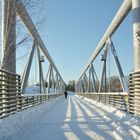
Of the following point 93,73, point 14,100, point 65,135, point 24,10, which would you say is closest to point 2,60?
point 14,100

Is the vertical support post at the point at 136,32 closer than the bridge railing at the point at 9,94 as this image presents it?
No

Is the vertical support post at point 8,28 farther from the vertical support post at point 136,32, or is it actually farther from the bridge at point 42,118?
the vertical support post at point 136,32

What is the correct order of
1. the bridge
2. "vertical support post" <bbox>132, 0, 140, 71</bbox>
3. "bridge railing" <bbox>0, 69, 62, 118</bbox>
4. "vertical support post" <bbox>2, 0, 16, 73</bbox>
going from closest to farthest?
the bridge → "bridge railing" <bbox>0, 69, 62, 118</bbox> → "vertical support post" <bbox>2, 0, 16, 73</bbox> → "vertical support post" <bbox>132, 0, 140, 71</bbox>

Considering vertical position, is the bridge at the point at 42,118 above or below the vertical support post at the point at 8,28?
below

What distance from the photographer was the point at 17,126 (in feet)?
32.1

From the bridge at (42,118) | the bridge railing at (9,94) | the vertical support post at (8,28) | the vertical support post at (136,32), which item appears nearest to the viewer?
the bridge at (42,118)

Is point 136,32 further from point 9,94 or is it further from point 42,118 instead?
point 9,94

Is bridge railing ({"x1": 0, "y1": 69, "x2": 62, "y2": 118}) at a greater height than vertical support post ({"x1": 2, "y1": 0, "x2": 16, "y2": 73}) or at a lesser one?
lesser

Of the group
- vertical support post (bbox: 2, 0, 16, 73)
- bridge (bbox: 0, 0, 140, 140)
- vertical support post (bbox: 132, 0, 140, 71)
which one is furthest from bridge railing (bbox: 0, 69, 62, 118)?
vertical support post (bbox: 132, 0, 140, 71)

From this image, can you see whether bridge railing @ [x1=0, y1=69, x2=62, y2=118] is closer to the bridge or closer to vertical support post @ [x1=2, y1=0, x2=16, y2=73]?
the bridge

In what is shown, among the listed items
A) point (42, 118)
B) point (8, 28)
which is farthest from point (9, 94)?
point (42, 118)

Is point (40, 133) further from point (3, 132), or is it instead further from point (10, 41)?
point (10, 41)

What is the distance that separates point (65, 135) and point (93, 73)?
45.3 m

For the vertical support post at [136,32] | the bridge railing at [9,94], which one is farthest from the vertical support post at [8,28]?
the vertical support post at [136,32]
